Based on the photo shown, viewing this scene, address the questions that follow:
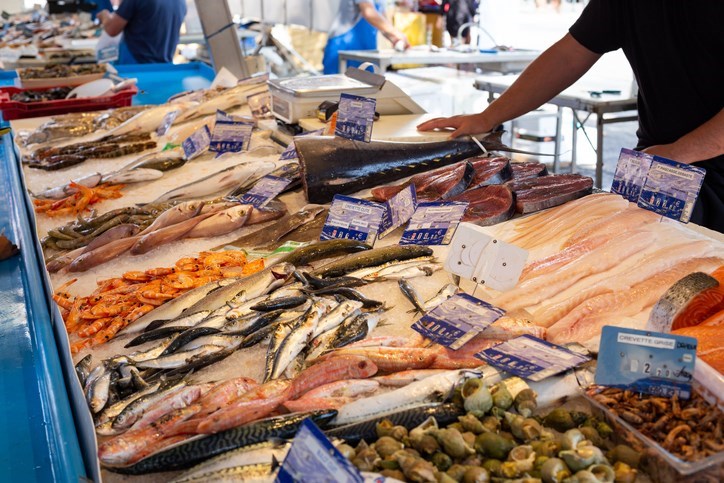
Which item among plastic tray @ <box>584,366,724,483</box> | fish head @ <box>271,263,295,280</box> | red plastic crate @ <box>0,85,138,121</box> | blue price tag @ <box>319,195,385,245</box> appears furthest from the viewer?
red plastic crate @ <box>0,85,138,121</box>

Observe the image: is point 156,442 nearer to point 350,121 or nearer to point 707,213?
point 350,121

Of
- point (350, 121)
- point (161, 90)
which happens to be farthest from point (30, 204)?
point (161, 90)

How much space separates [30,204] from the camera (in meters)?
3.83

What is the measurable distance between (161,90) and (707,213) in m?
5.98

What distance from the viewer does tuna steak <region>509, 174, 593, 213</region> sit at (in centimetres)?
295

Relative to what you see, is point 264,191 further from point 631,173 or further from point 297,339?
point 631,173

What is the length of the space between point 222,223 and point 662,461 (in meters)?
2.23

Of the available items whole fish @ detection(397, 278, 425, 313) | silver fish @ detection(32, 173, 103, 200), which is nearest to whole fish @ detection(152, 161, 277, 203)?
silver fish @ detection(32, 173, 103, 200)

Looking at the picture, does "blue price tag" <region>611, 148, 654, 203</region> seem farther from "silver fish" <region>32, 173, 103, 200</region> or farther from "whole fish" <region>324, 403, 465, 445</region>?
"silver fish" <region>32, 173, 103, 200</region>

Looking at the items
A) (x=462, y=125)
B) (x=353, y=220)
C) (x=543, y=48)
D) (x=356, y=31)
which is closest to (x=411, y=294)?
(x=353, y=220)

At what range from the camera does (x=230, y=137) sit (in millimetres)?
4422

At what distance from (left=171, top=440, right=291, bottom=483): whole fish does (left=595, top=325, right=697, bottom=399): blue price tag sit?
778mm

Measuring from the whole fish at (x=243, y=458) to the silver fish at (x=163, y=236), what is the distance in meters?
1.65

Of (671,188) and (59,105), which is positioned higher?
(671,188)
